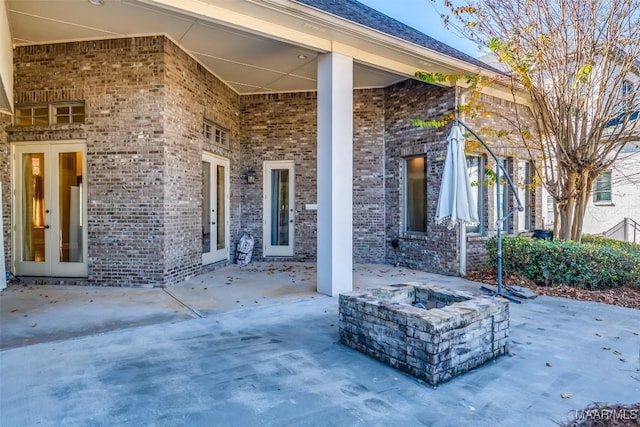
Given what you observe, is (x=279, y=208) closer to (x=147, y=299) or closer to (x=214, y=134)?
(x=214, y=134)

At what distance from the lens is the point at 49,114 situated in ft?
21.2

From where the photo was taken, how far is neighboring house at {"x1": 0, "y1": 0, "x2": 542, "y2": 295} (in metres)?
5.60

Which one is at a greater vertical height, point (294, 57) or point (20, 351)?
point (294, 57)

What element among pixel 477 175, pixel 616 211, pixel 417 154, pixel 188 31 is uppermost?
pixel 188 31

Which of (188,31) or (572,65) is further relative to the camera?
(572,65)

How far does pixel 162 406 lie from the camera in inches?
101

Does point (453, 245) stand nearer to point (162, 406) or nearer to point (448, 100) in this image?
point (448, 100)

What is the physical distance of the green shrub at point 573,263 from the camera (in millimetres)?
5836

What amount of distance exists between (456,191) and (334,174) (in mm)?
1738

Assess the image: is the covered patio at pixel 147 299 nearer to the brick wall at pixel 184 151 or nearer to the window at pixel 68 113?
the brick wall at pixel 184 151

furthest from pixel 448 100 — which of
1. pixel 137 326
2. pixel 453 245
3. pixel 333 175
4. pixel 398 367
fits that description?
pixel 137 326

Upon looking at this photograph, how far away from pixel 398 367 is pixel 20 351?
3477mm

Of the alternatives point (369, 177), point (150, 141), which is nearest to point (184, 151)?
point (150, 141)

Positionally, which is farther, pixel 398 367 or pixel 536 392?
pixel 398 367
